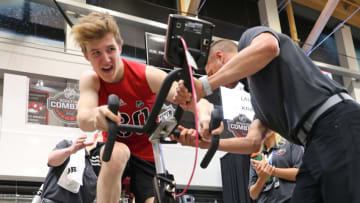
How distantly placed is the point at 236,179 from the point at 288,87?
4.93m

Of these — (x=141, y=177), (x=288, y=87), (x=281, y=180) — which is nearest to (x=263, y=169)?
(x=281, y=180)

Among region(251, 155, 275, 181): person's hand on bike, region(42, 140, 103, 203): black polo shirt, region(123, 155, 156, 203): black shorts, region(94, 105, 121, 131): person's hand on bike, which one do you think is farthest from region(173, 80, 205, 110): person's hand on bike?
region(251, 155, 275, 181): person's hand on bike

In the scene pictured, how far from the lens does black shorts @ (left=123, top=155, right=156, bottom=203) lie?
207 centimetres

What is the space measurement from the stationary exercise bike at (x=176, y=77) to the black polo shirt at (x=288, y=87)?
241 millimetres

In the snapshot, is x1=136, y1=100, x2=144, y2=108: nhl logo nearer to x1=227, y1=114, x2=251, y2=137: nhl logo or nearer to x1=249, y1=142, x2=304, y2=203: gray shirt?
x1=249, y1=142, x2=304, y2=203: gray shirt

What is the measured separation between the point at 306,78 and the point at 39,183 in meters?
4.83

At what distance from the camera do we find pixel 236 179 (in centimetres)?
623

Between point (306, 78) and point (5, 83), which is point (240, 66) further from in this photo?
point (5, 83)

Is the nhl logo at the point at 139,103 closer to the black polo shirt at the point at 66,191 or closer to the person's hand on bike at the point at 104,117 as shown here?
the person's hand on bike at the point at 104,117

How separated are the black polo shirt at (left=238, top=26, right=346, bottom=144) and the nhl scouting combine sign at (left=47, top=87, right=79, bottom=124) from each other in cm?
405

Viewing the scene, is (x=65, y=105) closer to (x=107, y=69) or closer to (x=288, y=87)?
(x=107, y=69)

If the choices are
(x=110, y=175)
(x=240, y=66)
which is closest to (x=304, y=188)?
(x=240, y=66)

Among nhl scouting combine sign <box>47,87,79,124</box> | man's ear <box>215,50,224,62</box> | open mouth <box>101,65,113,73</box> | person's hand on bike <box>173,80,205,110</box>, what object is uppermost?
nhl scouting combine sign <box>47,87,79,124</box>

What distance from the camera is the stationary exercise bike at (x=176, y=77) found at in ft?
4.49
